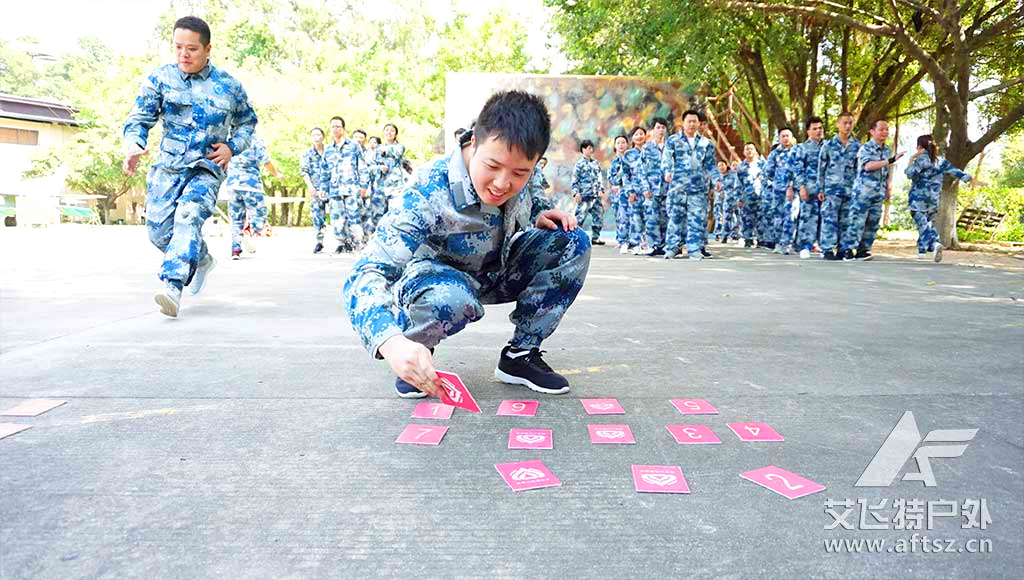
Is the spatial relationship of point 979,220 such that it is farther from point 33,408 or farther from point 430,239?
point 33,408

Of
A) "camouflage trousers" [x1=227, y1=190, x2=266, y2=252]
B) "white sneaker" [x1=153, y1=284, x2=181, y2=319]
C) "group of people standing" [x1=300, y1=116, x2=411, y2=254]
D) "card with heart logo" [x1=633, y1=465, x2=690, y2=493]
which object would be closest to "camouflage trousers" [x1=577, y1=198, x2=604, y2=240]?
"group of people standing" [x1=300, y1=116, x2=411, y2=254]

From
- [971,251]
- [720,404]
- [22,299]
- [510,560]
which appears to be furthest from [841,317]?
[971,251]

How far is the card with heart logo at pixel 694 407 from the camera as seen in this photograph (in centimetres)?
234

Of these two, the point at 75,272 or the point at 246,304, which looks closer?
the point at 246,304

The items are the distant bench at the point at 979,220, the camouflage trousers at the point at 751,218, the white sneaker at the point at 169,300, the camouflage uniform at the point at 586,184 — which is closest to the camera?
the white sneaker at the point at 169,300

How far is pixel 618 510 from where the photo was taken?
1624 millimetres

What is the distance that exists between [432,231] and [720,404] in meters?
1.13

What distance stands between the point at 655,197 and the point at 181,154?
21.3 feet

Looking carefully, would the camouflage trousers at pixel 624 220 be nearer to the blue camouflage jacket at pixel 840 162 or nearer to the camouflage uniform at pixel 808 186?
the camouflage uniform at pixel 808 186

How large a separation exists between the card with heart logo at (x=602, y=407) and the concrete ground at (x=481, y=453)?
0.15 ft

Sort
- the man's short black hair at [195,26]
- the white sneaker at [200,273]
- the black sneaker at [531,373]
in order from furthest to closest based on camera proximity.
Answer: the white sneaker at [200,273]
the man's short black hair at [195,26]
the black sneaker at [531,373]

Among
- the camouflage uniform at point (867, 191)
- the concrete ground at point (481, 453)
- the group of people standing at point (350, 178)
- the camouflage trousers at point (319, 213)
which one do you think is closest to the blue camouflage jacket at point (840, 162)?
the camouflage uniform at point (867, 191)

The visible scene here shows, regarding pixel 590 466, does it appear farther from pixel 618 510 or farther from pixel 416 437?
pixel 416 437

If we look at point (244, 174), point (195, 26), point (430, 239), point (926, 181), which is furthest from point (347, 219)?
point (430, 239)
